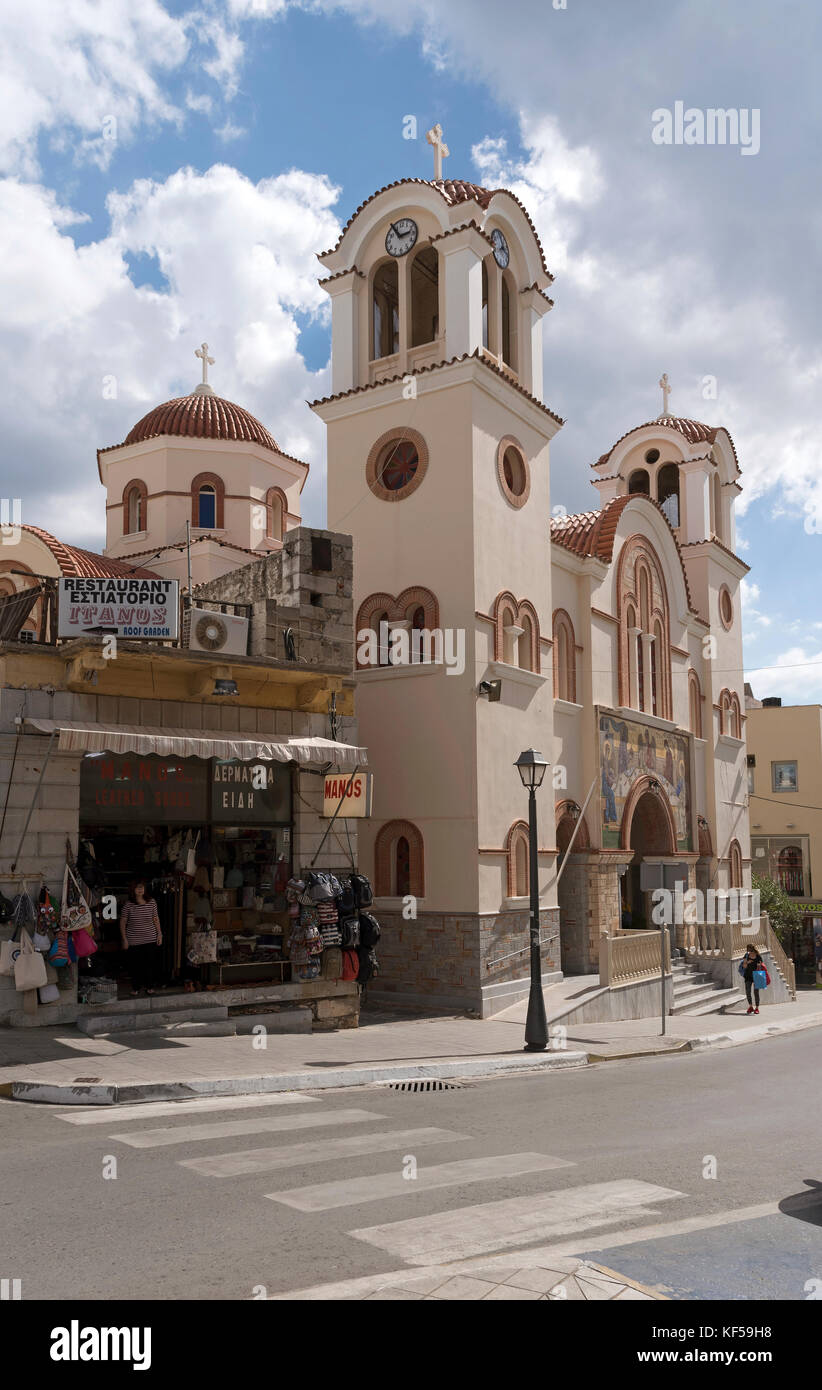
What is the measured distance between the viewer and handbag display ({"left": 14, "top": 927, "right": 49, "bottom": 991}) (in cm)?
1322

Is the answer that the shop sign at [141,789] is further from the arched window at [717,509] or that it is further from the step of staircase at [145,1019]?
the arched window at [717,509]

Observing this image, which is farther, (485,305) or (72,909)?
(485,305)

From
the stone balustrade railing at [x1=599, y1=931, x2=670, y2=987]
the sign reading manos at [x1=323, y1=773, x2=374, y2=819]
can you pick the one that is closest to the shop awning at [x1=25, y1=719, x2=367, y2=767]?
the sign reading manos at [x1=323, y1=773, x2=374, y2=819]

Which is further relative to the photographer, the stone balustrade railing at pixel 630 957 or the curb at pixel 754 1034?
the stone balustrade railing at pixel 630 957

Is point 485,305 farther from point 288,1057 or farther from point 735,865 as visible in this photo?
point 735,865

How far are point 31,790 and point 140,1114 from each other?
5.00 metres

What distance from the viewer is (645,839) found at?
30.2m

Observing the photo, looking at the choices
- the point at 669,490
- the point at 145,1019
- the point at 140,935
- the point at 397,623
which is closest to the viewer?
the point at 145,1019

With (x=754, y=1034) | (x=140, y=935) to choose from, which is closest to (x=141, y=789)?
(x=140, y=935)

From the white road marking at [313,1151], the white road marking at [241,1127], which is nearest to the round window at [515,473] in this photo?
the white road marking at [241,1127]

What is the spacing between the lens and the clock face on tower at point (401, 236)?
2320 cm

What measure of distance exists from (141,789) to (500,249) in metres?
14.7

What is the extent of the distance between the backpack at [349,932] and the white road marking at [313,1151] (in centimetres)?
706
